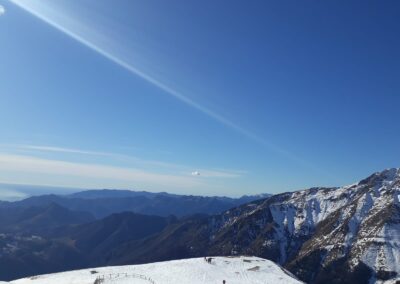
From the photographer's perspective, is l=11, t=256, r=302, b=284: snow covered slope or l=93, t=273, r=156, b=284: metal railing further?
l=11, t=256, r=302, b=284: snow covered slope

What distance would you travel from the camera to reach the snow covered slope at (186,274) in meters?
71.6

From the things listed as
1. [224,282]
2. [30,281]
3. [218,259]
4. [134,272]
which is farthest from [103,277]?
[218,259]

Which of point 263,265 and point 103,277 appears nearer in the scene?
point 103,277

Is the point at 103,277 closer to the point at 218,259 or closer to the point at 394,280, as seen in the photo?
the point at 218,259

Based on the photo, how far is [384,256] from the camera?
647 ft

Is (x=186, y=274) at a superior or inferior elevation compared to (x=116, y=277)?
superior

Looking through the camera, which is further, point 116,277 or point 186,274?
point 186,274

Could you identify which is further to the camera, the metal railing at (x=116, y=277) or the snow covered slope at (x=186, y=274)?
the snow covered slope at (x=186, y=274)

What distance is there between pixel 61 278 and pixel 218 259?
3556cm

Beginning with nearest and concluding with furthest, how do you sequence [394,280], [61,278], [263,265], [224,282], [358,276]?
1. [224,282]
2. [61,278]
3. [263,265]
4. [394,280]
5. [358,276]

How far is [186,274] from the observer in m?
76.1

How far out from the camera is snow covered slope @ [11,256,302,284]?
235 feet

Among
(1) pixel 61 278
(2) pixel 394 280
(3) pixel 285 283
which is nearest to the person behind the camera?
(3) pixel 285 283

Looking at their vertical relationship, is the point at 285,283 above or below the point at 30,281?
above
